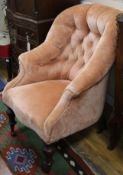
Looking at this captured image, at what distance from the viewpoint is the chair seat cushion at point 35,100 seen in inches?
65.2

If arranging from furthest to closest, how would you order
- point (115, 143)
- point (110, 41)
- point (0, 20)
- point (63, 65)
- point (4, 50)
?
point (0, 20), point (4, 50), point (63, 65), point (115, 143), point (110, 41)

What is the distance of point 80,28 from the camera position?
6.57ft

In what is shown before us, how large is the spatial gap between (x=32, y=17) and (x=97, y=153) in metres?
1.28

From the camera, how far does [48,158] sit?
1669 millimetres

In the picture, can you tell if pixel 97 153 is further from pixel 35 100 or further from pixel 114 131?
pixel 35 100

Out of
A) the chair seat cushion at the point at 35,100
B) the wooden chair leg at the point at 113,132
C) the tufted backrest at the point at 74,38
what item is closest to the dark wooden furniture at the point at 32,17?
the tufted backrest at the point at 74,38

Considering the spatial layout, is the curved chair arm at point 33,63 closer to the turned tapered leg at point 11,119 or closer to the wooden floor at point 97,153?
the turned tapered leg at point 11,119

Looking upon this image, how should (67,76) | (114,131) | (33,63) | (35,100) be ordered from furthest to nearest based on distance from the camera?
(67,76) → (33,63) → (114,131) → (35,100)

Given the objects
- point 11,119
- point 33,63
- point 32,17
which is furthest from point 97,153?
point 32,17

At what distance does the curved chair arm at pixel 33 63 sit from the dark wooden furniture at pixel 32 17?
1.04ft

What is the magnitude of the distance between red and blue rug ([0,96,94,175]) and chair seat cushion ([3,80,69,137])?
0.30 meters

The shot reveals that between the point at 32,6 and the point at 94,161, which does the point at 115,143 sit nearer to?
the point at 94,161

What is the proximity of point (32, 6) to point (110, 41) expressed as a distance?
2.92 feet

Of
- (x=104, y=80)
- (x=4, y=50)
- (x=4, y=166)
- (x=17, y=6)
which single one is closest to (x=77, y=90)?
(x=104, y=80)
